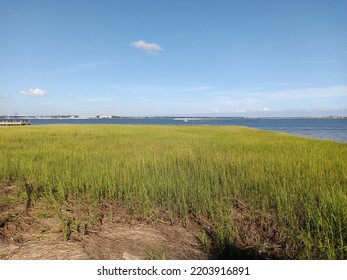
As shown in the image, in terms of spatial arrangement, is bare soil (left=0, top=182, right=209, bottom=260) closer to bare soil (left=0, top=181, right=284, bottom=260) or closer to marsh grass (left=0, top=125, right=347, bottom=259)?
bare soil (left=0, top=181, right=284, bottom=260)

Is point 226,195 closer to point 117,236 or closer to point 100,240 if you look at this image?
point 117,236

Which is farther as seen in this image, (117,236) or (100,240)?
(117,236)

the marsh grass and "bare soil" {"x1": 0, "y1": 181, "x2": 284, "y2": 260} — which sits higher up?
the marsh grass

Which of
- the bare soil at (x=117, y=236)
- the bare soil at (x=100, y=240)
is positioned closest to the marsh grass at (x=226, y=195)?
the bare soil at (x=117, y=236)

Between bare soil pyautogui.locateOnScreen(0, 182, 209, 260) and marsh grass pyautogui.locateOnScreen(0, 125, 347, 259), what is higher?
marsh grass pyautogui.locateOnScreen(0, 125, 347, 259)

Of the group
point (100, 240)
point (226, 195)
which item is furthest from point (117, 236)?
point (226, 195)

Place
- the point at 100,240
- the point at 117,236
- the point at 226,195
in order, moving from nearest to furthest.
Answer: the point at 100,240 < the point at 117,236 < the point at 226,195

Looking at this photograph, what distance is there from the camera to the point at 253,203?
518 cm

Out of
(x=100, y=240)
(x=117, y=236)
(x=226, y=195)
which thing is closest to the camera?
(x=100, y=240)

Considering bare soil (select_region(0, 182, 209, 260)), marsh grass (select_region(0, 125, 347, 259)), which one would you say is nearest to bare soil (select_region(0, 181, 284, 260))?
bare soil (select_region(0, 182, 209, 260))

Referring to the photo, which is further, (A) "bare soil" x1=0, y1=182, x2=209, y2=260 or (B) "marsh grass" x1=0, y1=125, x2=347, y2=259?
(B) "marsh grass" x1=0, y1=125, x2=347, y2=259

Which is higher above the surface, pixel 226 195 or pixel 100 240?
pixel 226 195
